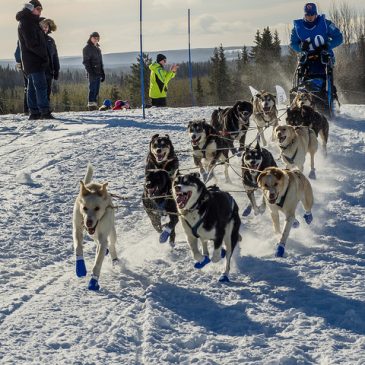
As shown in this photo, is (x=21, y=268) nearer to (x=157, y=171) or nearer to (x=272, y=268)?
(x=157, y=171)

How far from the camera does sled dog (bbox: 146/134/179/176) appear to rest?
5.58m

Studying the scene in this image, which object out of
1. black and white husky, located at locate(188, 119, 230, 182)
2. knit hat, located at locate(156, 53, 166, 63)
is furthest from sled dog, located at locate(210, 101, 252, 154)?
knit hat, located at locate(156, 53, 166, 63)

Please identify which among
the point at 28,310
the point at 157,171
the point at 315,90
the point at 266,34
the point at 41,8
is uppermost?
the point at 266,34

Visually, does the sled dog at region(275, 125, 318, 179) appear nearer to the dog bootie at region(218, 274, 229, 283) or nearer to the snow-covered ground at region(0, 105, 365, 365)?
the snow-covered ground at region(0, 105, 365, 365)

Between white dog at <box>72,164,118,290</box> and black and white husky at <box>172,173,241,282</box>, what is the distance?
51 centimetres

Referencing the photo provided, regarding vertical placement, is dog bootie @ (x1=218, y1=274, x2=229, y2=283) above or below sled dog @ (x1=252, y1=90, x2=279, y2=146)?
below

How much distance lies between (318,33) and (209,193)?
604cm

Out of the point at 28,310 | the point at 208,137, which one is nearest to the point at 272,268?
the point at 28,310

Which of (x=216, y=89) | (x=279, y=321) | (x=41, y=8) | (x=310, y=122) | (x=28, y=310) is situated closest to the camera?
(x=279, y=321)

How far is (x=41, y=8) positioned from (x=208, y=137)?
4.27 m

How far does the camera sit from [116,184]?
23.8 ft

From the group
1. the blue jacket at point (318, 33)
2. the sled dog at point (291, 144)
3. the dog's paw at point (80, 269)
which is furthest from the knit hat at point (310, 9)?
the dog's paw at point (80, 269)

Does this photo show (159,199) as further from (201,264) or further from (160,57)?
(160,57)

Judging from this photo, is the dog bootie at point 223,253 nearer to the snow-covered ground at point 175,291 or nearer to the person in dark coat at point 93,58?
the snow-covered ground at point 175,291
